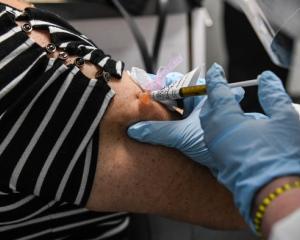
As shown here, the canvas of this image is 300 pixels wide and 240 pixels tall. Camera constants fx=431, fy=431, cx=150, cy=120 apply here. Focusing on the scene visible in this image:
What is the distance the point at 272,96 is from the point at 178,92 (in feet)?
0.58

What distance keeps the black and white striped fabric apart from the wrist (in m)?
0.37

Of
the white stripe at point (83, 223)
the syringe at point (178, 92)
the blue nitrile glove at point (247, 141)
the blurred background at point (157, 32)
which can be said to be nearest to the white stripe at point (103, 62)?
the syringe at point (178, 92)

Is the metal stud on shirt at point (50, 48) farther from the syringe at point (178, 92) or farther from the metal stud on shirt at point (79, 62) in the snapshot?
Result: the syringe at point (178, 92)

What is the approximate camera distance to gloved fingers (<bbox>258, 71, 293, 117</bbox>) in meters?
0.78

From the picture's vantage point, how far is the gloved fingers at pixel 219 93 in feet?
2.48

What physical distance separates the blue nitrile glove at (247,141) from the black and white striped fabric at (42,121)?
0.81 ft

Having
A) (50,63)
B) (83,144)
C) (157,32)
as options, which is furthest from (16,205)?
(157,32)

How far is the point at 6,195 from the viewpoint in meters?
0.88

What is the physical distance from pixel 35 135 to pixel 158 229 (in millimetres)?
460

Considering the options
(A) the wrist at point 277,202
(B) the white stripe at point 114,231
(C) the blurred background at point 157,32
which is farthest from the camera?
(C) the blurred background at point 157,32

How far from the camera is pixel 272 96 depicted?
0.80 meters

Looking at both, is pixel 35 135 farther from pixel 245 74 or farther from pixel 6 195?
pixel 245 74

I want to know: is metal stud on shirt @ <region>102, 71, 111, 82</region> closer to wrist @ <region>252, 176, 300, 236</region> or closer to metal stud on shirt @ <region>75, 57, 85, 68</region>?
metal stud on shirt @ <region>75, 57, 85, 68</region>

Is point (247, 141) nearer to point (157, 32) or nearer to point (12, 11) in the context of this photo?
point (12, 11)
